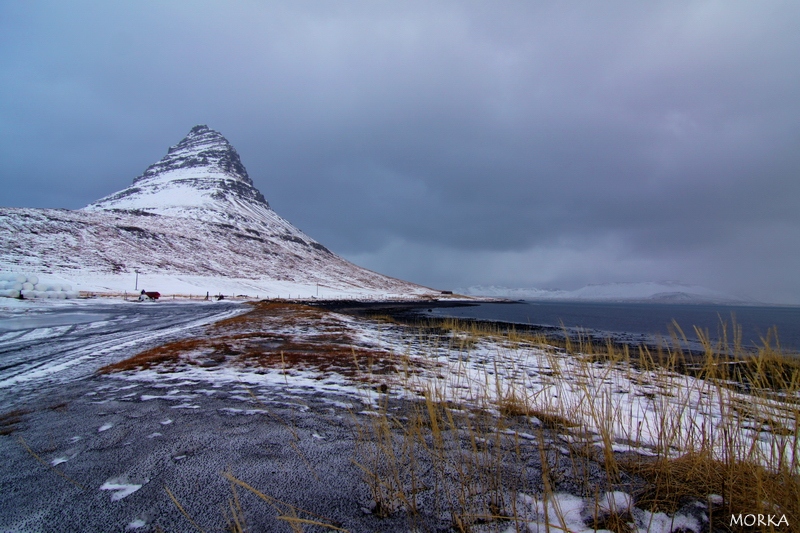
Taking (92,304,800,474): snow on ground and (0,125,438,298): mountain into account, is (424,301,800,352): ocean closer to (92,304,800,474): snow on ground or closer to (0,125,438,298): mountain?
(92,304,800,474): snow on ground

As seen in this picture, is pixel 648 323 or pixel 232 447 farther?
pixel 648 323

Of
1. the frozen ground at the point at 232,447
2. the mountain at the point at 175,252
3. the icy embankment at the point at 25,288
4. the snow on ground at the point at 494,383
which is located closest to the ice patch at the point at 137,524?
the frozen ground at the point at 232,447

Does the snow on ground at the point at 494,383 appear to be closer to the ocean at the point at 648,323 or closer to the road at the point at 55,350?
the ocean at the point at 648,323

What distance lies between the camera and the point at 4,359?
938 cm

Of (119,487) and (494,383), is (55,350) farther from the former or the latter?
(494,383)

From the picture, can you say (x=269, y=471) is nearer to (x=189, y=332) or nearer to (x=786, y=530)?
(x=786, y=530)

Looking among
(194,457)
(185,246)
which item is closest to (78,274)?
(185,246)

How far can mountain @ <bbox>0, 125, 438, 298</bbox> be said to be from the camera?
6506 centimetres

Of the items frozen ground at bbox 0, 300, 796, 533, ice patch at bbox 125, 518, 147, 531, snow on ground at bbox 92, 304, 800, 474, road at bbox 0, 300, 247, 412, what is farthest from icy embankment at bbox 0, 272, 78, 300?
Result: ice patch at bbox 125, 518, 147, 531

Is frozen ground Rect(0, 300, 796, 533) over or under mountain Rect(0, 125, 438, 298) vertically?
under

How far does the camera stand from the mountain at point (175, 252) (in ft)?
213

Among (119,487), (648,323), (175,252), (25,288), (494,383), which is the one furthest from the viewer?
(175,252)

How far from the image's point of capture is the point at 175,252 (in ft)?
319

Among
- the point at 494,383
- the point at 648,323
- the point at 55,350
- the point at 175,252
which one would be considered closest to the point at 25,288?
the point at 55,350
